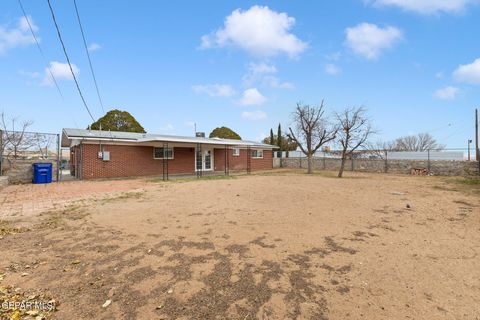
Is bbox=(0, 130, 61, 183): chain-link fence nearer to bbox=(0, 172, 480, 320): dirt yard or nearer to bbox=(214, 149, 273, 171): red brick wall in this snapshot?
bbox=(0, 172, 480, 320): dirt yard

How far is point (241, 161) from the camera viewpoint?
75.4ft

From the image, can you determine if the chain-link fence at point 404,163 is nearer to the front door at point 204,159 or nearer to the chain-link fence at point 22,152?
the front door at point 204,159

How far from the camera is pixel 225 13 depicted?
11.2 metres

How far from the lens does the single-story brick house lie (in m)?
13.9

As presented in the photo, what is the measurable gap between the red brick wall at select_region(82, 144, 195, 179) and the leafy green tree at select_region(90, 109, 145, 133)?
45.6 ft

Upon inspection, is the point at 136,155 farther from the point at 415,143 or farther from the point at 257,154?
the point at 415,143

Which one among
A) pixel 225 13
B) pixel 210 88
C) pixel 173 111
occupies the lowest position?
pixel 173 111

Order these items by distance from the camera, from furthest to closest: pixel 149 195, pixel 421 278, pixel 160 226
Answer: pixel 149 195, pixel 160 226, pixel 421 278

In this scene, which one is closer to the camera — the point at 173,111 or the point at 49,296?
the point at 49,296

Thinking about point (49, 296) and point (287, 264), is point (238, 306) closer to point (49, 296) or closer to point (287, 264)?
point (287, 264)

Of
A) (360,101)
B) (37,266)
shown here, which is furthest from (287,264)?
(360,101)

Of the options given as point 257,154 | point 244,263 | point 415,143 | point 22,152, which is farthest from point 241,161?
point 415,143

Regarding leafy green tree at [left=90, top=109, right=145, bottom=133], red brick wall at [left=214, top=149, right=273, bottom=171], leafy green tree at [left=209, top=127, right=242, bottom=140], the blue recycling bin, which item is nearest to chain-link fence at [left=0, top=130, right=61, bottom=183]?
the blue recycling bin

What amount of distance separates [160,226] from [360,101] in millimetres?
17941
